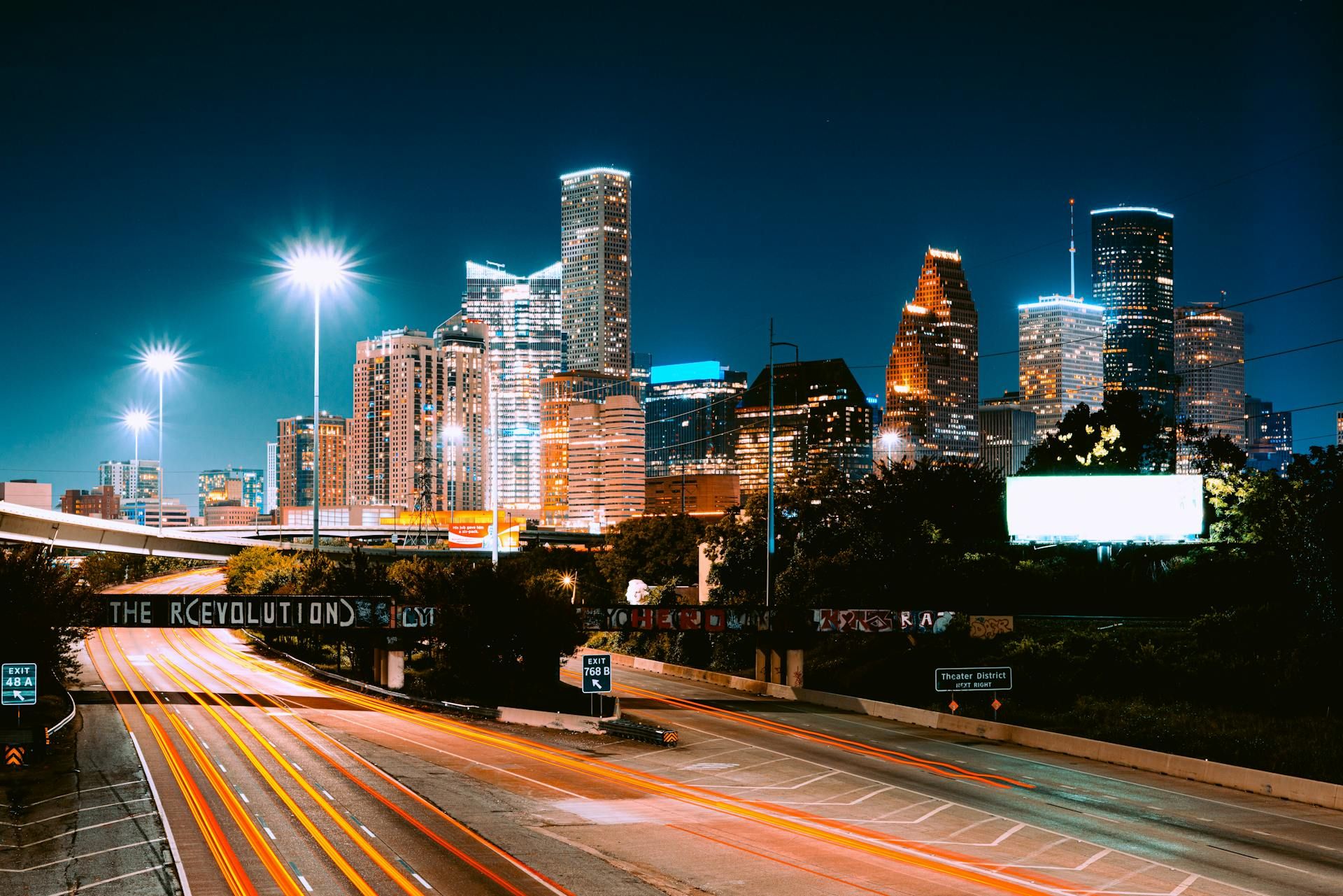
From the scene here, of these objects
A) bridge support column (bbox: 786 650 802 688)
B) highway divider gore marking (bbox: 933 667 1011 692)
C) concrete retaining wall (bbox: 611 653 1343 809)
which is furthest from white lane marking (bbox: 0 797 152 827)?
bridge support column (bbox: 786 650 802 688)

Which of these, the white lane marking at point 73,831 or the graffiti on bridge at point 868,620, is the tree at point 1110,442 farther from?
the white lane marking at point 73,831

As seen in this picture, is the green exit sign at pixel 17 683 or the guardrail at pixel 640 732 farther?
the guardrail at pixel 640 732

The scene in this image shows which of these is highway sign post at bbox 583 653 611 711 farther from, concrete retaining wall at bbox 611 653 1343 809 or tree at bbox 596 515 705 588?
tree at bbox 596 515 705 588

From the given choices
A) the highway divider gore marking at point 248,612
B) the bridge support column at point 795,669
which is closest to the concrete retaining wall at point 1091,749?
the bridge support column at point 795,669

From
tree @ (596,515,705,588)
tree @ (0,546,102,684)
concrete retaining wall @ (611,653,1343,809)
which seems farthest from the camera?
tree @ (596,515,705,588)

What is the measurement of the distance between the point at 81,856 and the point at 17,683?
15268mm

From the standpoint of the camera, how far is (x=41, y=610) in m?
50.4

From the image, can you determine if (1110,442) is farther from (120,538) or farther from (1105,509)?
(120,538)

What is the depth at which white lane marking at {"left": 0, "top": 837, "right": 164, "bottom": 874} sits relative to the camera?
25.6 meters

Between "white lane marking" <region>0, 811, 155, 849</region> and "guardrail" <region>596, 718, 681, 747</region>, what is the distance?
64.0 feet

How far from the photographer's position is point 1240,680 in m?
49.8

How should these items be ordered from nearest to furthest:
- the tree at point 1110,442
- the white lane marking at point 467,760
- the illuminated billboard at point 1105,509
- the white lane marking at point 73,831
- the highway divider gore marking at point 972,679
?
the white lane marking at point 73,831, the white lane marking at point 467,760, the highway divider gore marking at point 972,679, the illuminated billboard at point 1105,509, the tree at point 1110,442

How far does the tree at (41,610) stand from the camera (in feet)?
159

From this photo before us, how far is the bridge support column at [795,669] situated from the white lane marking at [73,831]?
40.9 meters
